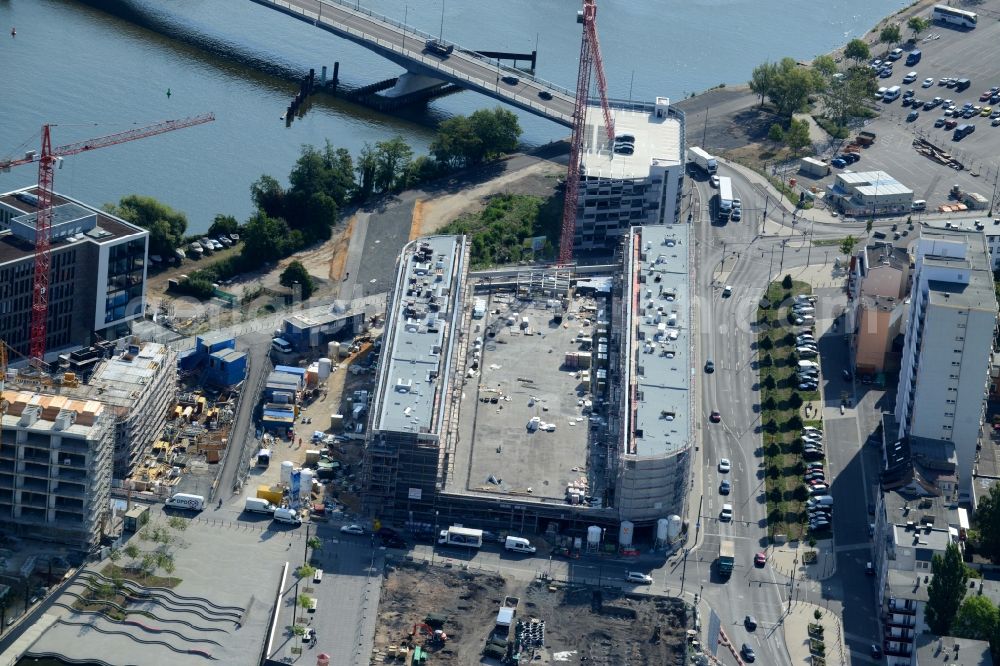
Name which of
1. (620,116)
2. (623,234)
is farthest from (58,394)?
(620,116)

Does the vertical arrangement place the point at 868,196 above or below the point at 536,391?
above

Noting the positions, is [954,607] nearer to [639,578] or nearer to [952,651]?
[952,651]

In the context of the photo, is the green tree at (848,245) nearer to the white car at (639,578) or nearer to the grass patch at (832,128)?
the grass patch at (832,128)

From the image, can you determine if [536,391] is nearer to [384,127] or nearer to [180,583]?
[180,583]

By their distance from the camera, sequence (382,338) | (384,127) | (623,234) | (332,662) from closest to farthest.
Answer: (332,662)
(382,338)
(623,234)
(384,127)

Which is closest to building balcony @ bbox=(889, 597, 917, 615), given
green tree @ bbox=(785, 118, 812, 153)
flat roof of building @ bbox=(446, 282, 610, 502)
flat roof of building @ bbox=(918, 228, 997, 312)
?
flat roof of building @ bbox=(446, 282, 610, 502)

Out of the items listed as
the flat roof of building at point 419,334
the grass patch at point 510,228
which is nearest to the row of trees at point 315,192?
the grass patch at point 510,228
